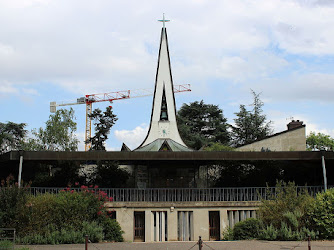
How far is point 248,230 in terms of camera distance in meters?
19.1

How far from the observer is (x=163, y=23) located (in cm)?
3716

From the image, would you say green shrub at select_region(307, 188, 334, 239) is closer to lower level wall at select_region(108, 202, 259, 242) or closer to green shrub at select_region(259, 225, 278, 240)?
green shrub at select_region(259, 225, 278, 240)

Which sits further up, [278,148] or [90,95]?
[90,95]

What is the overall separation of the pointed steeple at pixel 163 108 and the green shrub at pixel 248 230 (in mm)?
14232

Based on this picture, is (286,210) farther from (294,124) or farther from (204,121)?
(204,121)

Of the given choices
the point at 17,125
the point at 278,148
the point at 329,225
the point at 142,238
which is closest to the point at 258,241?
the point at 329,225

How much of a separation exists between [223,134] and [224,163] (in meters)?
30.4

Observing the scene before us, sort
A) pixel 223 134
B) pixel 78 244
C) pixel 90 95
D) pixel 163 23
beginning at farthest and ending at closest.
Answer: pixel 90 95
pixel 223 134
pixel 163 23
pixel 78 244

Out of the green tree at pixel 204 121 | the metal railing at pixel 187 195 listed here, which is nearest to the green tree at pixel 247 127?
the green tree at pixel 204 121

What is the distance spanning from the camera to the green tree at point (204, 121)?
58.3 m

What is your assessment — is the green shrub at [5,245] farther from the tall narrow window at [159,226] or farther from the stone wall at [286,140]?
the stone wall at [286,140]

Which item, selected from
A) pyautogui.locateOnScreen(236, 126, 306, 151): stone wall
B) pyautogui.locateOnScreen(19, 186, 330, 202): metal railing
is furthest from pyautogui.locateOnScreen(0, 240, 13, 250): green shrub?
pyautogui.locateOnScreen(236, 126, 306, 151): stone wall

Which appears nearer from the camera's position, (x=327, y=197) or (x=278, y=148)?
(x=327, y=197)

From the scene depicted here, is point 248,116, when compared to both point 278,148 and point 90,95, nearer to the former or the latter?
point 278,148
